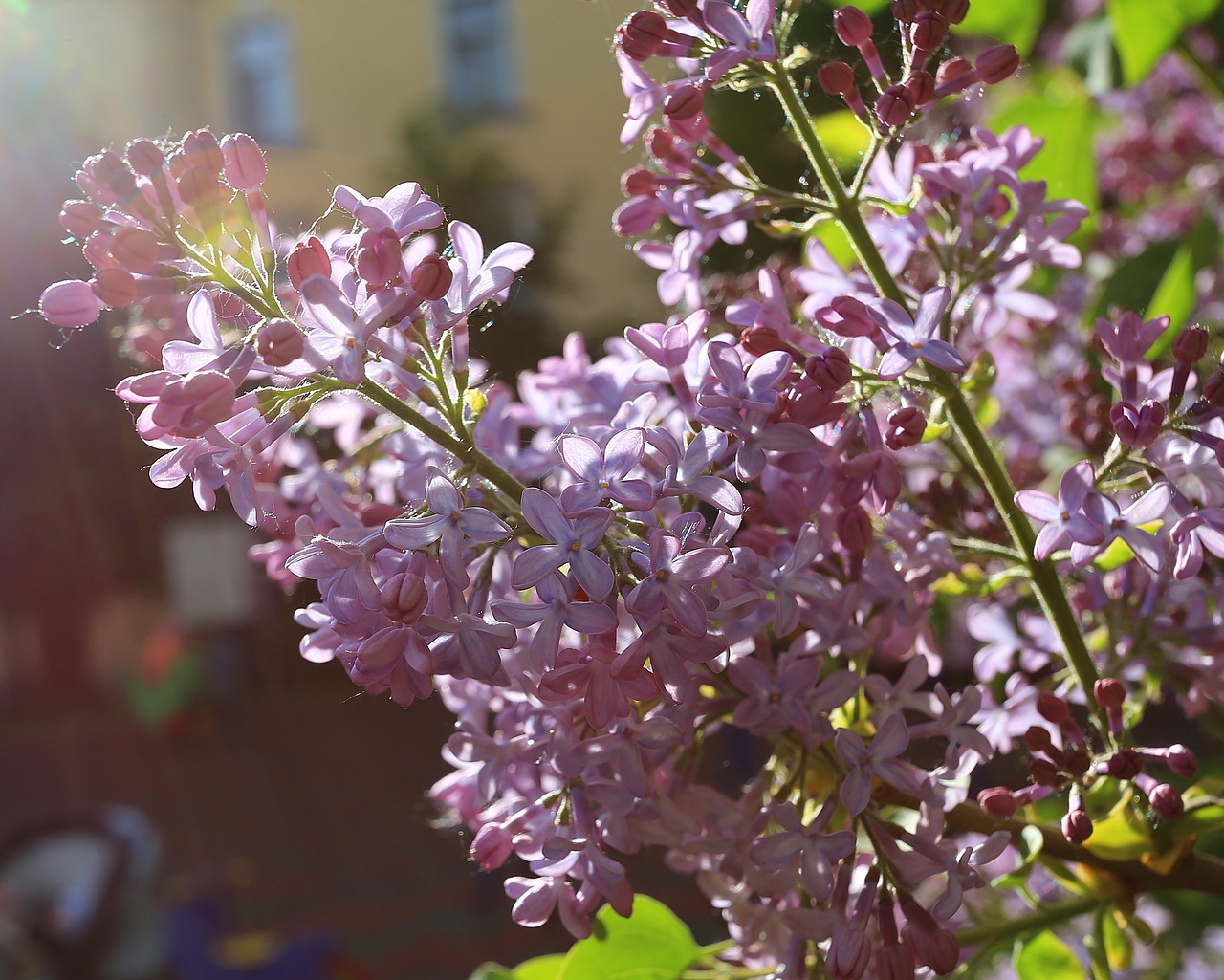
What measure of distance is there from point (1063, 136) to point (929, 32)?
0.39 m

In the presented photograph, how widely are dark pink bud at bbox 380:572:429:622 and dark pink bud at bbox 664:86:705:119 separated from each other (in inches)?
6.0

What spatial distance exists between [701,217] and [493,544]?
0.47 feet

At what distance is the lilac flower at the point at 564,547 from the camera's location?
0.28m

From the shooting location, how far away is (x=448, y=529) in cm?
29

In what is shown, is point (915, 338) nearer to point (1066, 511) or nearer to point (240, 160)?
point (1066, 511)

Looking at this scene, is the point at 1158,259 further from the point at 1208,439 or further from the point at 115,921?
the point at 115,921

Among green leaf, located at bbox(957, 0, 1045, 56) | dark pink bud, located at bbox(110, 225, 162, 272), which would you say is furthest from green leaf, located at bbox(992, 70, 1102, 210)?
dark pink bud, located at bbox(110, 225, 162, 272)

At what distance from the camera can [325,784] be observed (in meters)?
5.68

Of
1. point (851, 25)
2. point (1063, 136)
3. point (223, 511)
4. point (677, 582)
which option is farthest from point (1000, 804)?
point (223, 511)

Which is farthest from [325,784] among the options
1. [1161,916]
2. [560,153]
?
[1161,916]

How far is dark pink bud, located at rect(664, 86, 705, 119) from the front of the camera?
34cm

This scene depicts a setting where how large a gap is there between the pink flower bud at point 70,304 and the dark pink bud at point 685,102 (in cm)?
16

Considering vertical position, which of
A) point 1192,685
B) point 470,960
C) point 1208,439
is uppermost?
point 1208,439

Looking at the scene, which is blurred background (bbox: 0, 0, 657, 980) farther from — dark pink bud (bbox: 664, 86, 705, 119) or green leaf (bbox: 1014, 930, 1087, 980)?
dark pink bud (bbox: 664, 86, 705, 119)
